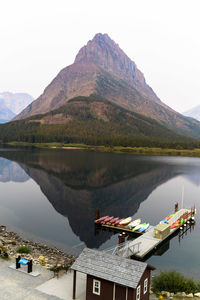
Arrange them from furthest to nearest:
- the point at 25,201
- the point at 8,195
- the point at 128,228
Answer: the point at 8,195
the point at 25,201
the point at 128,228

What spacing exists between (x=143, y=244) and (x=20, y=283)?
20.6 m

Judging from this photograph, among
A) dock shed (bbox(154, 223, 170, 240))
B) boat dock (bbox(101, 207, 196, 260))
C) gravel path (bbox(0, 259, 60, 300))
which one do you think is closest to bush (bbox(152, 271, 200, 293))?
boat dock (bbox(101, 207, 196, 260))

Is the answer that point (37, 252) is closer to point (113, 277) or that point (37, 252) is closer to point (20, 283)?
point (20, 283)

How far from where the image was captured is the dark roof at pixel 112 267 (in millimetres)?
21500

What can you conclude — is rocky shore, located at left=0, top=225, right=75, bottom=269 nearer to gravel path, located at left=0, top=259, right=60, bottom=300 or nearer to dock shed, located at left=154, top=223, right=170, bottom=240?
gravel path, located at left=0, top=259, right=60, bottom=300

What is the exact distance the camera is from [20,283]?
25.8m

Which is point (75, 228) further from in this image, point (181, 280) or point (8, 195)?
point (8, 195)

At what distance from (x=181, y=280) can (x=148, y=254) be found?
1171 centimetres

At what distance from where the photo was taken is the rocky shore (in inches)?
1284

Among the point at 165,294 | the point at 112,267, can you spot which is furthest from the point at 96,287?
the point at 165,294

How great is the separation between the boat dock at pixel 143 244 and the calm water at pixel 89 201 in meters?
1.58

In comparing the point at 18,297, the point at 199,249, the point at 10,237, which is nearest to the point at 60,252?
the point at 10,237

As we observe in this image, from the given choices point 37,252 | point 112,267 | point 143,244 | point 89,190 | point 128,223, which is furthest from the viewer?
point 89,190

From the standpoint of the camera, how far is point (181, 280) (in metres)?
27.7
